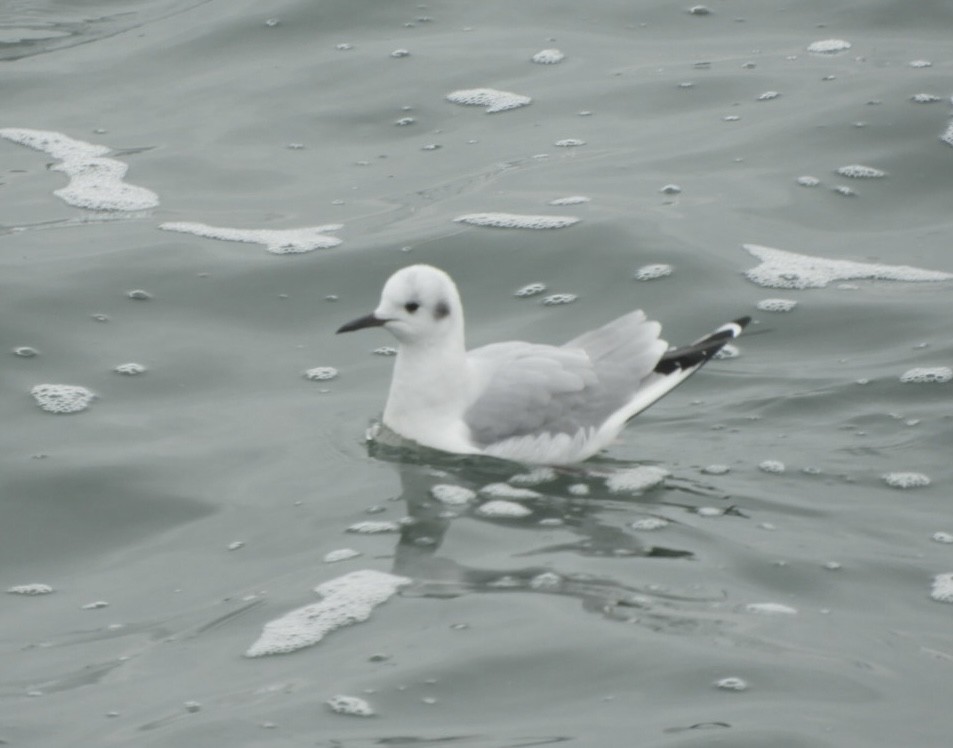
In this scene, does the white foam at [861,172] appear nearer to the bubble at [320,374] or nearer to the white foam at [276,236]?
the white foam at [276,236]

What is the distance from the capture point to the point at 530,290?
9328 millimetres

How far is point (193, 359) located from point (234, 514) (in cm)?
176

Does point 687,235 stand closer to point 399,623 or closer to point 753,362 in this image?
point 753,362

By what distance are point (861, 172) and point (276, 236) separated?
3528 millimetres

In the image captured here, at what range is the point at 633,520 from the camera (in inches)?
266

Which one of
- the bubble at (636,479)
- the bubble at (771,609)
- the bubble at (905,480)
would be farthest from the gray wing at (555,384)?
the bubble at (771,609)

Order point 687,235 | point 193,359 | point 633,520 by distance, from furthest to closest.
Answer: point 687,235
point 193,359
point 633,520

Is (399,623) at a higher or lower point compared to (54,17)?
lower

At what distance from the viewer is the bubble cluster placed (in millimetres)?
5238

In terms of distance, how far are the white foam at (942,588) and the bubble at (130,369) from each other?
4.01 m

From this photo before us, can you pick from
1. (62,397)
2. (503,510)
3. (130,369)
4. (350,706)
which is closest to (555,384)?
(503,510)

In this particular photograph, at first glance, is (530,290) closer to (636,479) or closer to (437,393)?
(437,393)

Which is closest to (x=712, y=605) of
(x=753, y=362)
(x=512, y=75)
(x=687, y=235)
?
(x=753, y=362)

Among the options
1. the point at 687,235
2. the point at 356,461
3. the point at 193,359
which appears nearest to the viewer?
the point at 356,461
